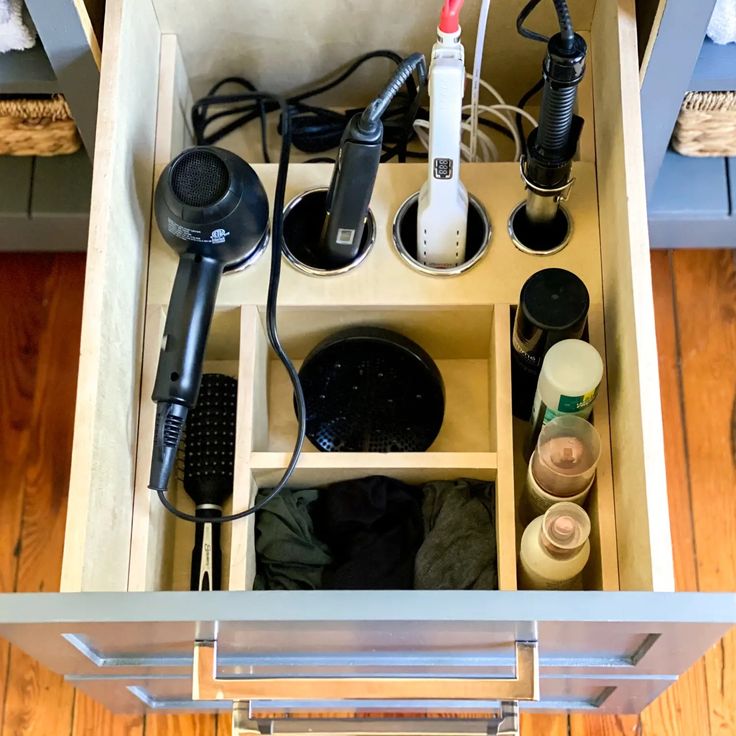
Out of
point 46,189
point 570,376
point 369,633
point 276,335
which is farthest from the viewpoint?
point 46,189

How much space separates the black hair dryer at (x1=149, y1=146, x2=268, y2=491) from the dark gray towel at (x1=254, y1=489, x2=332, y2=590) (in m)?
0.12

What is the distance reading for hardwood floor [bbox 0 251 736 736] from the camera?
1079mm

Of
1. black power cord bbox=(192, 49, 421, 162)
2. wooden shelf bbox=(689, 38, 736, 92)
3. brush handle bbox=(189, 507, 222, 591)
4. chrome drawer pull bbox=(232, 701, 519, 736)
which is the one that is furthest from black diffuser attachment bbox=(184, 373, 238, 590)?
wooden shelf bbox=(689, 38, 736, 92)

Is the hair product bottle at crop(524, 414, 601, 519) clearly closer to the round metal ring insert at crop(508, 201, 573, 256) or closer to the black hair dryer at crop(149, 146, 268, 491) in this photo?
the round metal ring insert at crop(508, 201, 573, 256)

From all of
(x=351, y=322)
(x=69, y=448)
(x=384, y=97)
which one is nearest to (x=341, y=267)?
(x=351, y=322)

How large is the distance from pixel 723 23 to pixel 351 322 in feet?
1.38

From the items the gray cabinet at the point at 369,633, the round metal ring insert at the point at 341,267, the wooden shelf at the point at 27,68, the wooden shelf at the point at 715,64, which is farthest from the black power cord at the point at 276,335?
the wooden shelf at the point at 715,64

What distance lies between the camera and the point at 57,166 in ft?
3.57

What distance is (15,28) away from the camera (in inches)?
32.9

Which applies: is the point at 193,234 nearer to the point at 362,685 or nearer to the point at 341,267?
the point at 341,267

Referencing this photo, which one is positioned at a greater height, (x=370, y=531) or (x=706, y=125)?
(x=706, y=125)

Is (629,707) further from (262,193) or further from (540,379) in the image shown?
(262,193)

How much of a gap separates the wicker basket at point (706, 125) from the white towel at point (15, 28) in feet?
2.06

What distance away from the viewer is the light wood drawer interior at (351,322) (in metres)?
0.71
